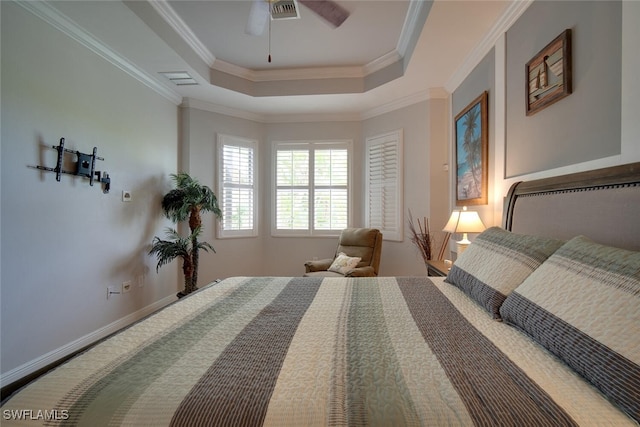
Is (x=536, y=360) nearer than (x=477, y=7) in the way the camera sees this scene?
Yes

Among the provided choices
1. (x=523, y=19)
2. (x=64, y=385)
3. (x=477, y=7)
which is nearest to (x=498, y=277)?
(x=64, y=385)

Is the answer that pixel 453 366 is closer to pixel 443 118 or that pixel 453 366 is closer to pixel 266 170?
pixel 443 118

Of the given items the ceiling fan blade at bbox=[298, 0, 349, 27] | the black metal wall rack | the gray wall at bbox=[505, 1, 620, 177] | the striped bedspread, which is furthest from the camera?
the black metal wall rack

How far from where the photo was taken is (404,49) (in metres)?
2.92

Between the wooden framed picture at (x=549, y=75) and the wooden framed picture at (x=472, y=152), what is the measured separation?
0.60 m

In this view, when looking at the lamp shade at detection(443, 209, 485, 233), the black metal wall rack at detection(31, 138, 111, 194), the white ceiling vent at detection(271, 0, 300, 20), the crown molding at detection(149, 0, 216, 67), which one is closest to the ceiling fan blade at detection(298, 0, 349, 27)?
the white ceiling vent at detection(271, 0, 300, 20)

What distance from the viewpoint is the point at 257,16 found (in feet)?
6.66

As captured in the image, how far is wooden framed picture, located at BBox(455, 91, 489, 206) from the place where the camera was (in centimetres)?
242

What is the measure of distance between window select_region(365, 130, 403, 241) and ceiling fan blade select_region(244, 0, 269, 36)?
87.3 inches

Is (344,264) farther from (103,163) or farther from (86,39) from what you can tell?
(86,39)

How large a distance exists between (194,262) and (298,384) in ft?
9.74

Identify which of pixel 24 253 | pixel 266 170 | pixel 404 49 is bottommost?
pixel 24 253

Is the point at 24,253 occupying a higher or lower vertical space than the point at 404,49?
lower

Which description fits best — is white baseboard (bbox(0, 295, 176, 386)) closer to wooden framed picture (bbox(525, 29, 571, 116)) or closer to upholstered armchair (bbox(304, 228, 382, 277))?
upholstered armchair (bbox(304, 228, 382, 277))
